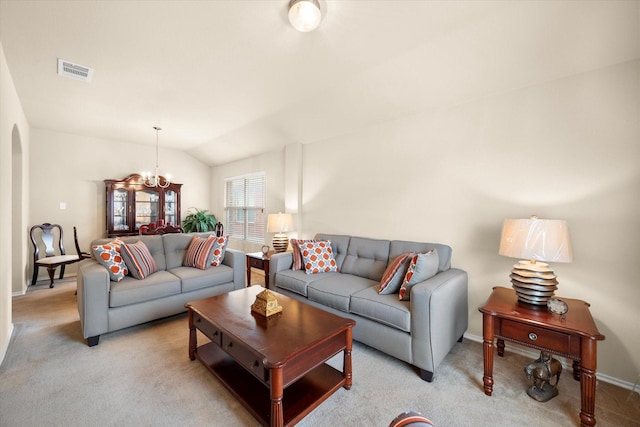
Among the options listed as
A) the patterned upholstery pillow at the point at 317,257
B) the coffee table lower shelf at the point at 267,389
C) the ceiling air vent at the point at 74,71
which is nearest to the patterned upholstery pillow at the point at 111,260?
the coffee table lower shelf at the point at 267,389

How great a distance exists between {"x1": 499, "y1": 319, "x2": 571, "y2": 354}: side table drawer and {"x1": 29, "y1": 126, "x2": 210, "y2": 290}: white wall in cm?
536

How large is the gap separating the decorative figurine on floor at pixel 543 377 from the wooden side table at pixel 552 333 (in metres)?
0.15

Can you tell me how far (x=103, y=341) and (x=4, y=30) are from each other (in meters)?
2.59

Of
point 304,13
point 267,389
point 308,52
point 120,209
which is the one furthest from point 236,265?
point 120,209

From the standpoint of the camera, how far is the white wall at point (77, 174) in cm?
435

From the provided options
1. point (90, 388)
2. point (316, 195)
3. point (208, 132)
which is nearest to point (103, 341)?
point (90, 388)

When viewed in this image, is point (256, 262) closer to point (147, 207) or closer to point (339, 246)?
point (339, 246)

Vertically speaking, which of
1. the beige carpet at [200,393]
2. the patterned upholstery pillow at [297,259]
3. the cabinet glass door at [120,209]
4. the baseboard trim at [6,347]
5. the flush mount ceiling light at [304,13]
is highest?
the flush mount ceiling light at [304,13]

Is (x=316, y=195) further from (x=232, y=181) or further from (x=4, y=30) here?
(x=4, y=30)

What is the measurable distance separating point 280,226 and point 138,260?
69.4 inches

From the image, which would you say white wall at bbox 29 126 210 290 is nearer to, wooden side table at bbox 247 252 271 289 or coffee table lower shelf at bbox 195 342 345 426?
wooden side table at bbox 247 252 271 289

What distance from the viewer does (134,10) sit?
182 cm

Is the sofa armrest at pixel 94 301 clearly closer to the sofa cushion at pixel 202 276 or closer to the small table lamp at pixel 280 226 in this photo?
the sofa cushion at pixel 202 276

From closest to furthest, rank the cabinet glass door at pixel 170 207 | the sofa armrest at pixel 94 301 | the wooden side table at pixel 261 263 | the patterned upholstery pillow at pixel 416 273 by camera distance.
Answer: the patterned upholstery pillow at pixel 416 273
the sofa armrest at pixel 94 301
the wooden side table at pixel 261 263
the cabinet glass door at pixel 170 207
